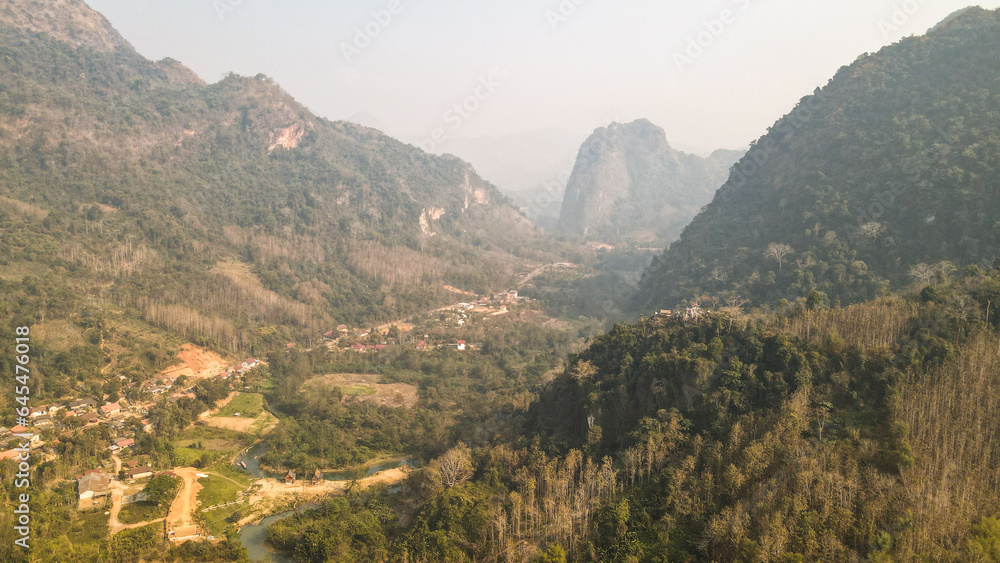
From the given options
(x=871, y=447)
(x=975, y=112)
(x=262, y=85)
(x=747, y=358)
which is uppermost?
(x=262, y=85)

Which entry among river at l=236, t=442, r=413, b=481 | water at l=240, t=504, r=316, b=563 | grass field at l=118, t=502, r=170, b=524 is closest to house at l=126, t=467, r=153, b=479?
grass field at l=118, t=502, r=170, b=524

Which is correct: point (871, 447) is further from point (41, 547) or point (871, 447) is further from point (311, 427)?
point (311, 427)

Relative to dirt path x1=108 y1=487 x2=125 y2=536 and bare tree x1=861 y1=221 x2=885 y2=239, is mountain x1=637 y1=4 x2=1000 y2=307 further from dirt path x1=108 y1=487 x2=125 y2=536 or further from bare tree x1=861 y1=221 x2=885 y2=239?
dirt path x1=108 y1=487 x2=125 y2=536

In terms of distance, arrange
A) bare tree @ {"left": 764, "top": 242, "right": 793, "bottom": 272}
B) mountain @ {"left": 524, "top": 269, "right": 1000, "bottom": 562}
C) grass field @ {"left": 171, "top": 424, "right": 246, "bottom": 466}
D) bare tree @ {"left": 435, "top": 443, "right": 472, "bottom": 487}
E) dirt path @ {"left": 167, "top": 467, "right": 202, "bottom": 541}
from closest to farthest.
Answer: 1. mountain @ {"left": 524, "top": 269, "right": 1000, "bottom": 562}
2. dirt path @ {"left": 167, "top": 467, "right": 202, "bottom": 541}
3. bare tree @ {"left": 435, "top": 443, "right": 472, "bottom": 487}
4. grass field @ {"left": 171, "top": 424, "right": 246, "bottom": 466}
5. bare tree @ {"left": 764, "top": 242, "right": 793, "bottom": 272}

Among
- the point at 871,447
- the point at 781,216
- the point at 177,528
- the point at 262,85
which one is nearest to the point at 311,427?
the point at 177,528

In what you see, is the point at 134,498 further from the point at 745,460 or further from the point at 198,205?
the point at 198,205
